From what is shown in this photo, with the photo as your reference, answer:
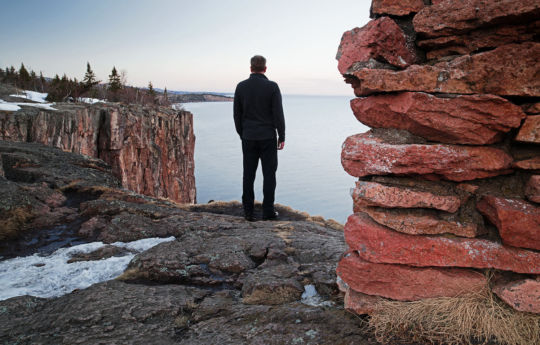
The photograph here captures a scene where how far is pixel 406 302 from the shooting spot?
2.57 m

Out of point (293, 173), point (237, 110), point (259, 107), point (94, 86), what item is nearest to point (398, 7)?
point (259, 107)

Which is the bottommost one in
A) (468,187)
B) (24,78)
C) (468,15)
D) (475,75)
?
(468,187)

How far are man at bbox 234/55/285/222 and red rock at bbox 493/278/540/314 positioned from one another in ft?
14.0

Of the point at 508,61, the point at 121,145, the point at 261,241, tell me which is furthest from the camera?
the point at 121,145

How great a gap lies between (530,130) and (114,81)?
62507mm

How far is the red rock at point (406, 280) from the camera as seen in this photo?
244 cm

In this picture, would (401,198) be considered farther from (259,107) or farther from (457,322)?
(259,107)

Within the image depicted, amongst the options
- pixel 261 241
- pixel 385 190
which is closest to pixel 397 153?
pixel 385 190

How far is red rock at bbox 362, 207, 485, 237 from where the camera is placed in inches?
97.7

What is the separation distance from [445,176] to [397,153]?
39cm

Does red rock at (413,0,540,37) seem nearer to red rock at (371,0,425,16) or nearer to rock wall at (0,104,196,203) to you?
red rock at (371,0,425,16)

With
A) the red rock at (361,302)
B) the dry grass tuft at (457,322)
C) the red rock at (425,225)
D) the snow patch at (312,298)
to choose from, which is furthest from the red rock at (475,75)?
the snow patch at (312,298)

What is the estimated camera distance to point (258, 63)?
5969 mm

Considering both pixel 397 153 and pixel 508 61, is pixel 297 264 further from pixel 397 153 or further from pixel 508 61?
pixel 508 61
